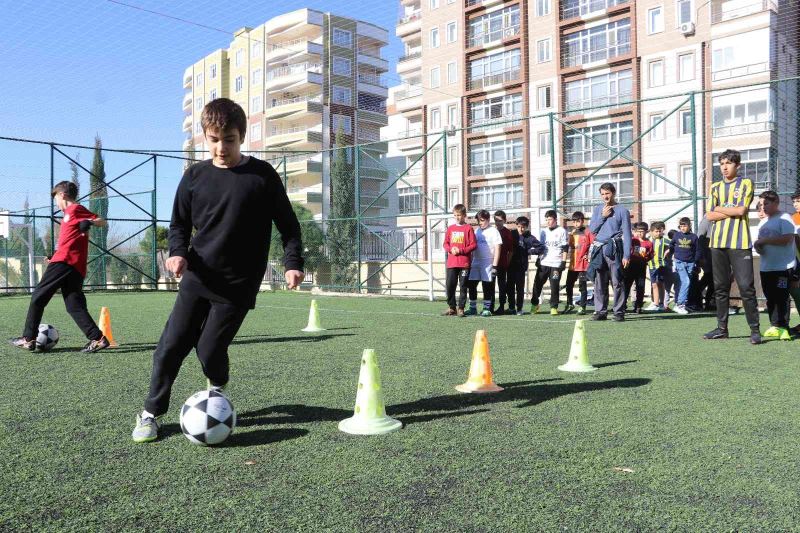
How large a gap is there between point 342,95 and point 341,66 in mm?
2286

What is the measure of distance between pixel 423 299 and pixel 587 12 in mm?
25420

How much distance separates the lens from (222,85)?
63531 millimetres

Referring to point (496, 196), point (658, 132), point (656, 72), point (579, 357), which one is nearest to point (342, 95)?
point (496, 196)

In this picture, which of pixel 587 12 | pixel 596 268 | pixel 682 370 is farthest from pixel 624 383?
pixel 587 12

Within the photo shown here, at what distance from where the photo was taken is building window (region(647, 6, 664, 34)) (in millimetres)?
32500

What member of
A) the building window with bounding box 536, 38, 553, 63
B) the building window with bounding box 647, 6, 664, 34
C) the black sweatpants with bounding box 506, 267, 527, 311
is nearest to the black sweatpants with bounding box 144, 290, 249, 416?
the black sweatpants with bounding box 506, 267, 527, 311

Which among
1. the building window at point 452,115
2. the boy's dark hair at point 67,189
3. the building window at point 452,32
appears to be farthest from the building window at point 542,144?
the boy's dark hair at point 67,189

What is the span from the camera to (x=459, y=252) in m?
10.9

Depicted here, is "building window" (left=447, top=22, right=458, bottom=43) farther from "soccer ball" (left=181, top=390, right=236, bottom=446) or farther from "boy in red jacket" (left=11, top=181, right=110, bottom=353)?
"soccer ball" (left=181, top=390, right=236, bottom=446)

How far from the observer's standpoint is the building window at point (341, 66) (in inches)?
2148

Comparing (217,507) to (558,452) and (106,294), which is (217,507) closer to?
(558,452)

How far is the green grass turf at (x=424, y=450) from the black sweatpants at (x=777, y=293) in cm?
119

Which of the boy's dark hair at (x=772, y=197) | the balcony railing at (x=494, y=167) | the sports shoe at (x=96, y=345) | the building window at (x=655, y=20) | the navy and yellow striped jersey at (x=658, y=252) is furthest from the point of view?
the balcony railing at (x=494, y=167)

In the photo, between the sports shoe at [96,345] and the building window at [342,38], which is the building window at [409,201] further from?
the sports shoe at [96,345]
